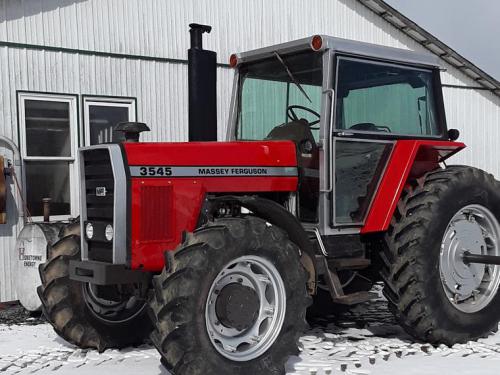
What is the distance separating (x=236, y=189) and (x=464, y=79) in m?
9.28

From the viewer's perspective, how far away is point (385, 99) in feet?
17.3

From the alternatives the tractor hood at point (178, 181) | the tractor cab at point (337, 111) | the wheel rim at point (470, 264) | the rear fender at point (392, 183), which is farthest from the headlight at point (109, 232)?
the wheel rim at point (470, 264)

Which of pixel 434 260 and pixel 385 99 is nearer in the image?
pixel 434 260

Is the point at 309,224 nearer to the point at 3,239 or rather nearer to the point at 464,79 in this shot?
the point at 3,239

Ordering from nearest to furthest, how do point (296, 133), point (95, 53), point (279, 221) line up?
point (279, 221) → point (296, 133) → point (95, 53)

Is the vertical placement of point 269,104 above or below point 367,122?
above

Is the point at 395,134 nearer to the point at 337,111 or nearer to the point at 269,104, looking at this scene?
the point at 337,111

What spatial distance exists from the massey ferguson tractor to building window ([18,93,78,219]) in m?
2.66

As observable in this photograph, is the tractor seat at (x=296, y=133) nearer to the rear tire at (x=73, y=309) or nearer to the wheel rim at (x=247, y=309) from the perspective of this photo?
the wheel rim at (x=247, y=309)

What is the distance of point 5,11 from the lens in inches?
293

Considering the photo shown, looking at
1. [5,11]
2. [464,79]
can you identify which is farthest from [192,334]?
[464,79]

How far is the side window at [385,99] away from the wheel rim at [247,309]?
137 cm

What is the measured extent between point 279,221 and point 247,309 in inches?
27.4

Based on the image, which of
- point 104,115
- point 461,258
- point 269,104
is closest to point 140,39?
point 104,115
